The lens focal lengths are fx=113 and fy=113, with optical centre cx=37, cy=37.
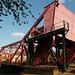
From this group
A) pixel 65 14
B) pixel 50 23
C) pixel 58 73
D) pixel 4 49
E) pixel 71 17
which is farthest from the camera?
pixel 4 49

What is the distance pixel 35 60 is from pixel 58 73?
755 centimetres

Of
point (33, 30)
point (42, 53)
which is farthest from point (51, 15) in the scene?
point (42, 53)

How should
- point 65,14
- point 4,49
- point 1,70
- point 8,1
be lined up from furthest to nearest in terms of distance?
1. point 4,49
2. point 1,70
3. point 65,14
4. point 8,1

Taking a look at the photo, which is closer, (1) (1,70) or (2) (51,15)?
(2) (51,15)

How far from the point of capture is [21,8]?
332 inches

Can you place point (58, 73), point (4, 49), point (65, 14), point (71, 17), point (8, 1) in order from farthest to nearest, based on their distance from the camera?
1. point (4, 49)
2. point (71, 17)
3. point (65, 14)
4. point (58, 73)
5. point (8, 1)

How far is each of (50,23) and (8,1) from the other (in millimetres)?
12371

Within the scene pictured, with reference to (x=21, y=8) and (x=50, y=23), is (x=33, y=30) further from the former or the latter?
(x=21, y=8)

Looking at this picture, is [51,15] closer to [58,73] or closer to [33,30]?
[33,30]

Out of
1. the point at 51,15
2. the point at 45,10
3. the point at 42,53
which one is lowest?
the point at 42,53

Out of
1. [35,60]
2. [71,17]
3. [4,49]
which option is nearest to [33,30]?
[35,60]

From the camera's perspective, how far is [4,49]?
109 ft

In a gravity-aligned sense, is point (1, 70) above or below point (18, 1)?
below

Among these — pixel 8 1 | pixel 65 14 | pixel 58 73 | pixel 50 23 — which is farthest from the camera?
pixel 65 14
